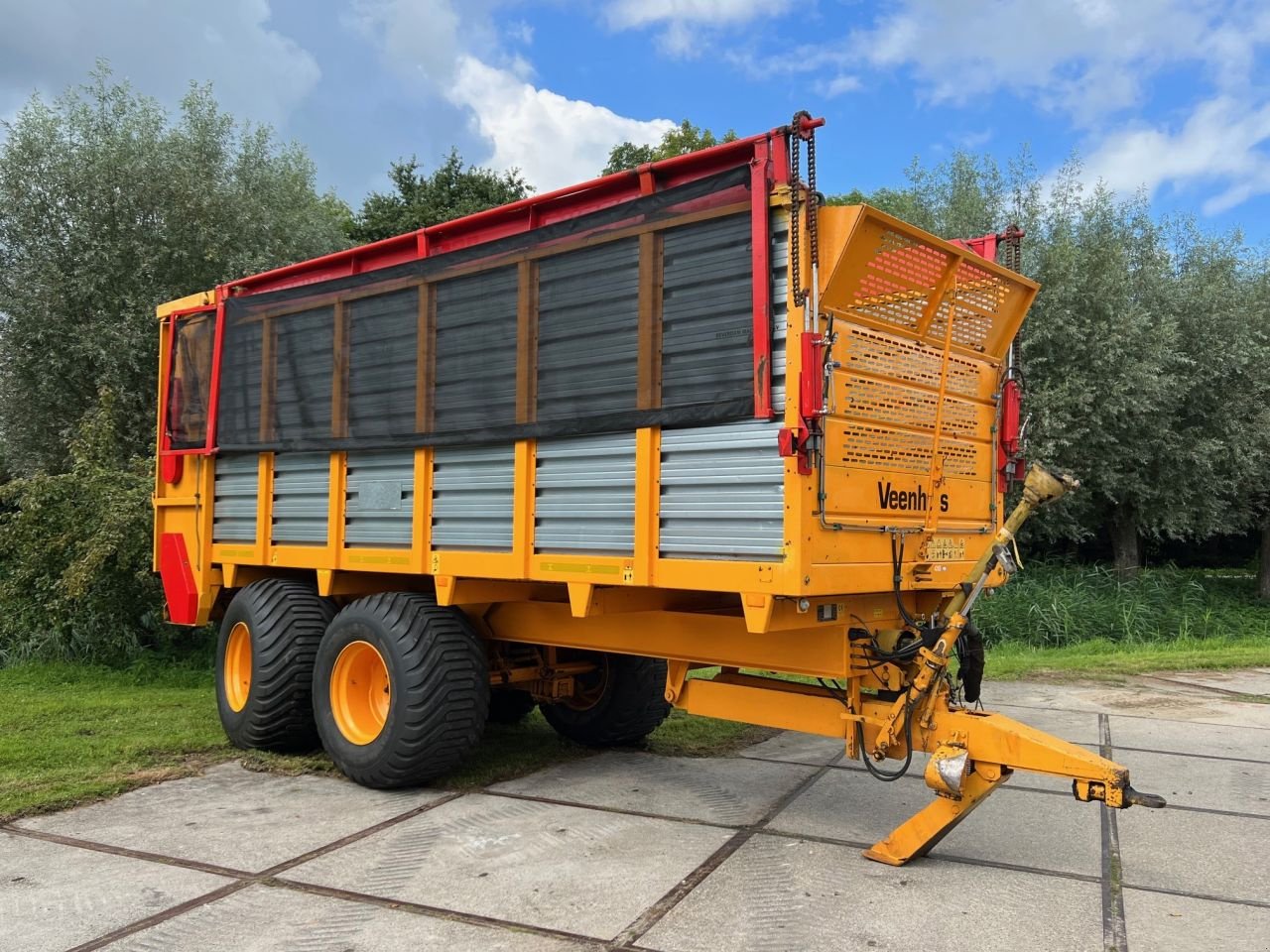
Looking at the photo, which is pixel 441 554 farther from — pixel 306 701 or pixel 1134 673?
pixel 1134 673

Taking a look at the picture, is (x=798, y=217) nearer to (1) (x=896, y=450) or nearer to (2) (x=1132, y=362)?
(1) (x=896, y=450)

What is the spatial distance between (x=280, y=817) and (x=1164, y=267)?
16160 mm

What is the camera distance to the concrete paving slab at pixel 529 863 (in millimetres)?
4035

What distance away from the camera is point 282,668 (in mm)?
6488

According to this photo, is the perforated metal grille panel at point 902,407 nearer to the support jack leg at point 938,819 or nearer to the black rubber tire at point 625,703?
the support jack leg at point 938,819

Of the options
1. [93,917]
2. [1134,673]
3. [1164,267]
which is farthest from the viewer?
[1164,267]

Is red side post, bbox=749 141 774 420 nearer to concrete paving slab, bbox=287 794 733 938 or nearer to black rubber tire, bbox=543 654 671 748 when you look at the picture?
concrete paving slab, bbox=287 794 733 938

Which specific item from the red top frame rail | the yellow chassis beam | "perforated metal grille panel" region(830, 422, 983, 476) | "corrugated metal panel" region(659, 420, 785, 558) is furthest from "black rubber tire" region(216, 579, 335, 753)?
"perforated metal grille panel" region(830, 422, 983, 476)

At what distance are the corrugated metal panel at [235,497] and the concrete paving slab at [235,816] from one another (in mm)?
1685

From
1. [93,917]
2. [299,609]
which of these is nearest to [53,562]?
[299,609]

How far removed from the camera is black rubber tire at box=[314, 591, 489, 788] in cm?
559

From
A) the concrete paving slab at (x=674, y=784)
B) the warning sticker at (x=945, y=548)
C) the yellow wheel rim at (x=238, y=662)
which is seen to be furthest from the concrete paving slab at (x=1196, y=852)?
the yellow wheel rim at (x=238, y=662)

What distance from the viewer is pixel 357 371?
20.4 feet

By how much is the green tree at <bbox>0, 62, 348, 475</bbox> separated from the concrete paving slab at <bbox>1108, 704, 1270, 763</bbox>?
1239 cm
